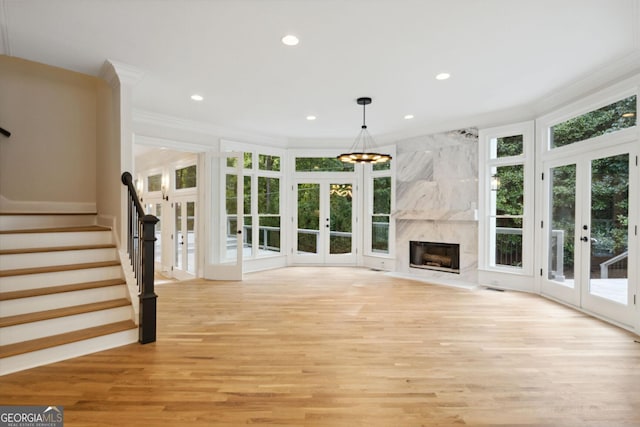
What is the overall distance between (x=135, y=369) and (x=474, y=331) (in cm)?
323

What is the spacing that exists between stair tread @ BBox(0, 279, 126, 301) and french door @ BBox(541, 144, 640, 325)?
5509mm

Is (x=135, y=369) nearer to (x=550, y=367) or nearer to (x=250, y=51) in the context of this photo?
(x=250, y=51)

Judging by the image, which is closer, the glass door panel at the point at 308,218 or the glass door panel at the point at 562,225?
the glass door panel at the point at 562,225

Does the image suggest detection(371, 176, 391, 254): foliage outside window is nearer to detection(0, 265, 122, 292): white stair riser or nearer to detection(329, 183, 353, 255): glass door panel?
detection(329, 183, 353, 255): glass door panel

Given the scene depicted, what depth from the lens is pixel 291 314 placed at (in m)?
4.04

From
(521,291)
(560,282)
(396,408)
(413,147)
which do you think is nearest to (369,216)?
(413,147)

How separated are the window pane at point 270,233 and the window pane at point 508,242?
4381 mm

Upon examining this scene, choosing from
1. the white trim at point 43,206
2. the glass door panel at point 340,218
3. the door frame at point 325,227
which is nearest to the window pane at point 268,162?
the door frame at point 325,227

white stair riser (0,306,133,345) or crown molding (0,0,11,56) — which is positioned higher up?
crown molding (0,0,11,56)

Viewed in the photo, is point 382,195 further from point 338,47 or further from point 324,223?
point 338,47

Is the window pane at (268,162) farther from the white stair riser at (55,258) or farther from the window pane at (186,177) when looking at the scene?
the white stair riser at (55,258)

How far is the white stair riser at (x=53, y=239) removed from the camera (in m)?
3.25

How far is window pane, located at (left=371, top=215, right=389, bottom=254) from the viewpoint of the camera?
724cm

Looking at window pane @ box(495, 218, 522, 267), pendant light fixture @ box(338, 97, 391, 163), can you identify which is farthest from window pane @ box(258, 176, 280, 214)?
window pane @ box(495, 218, 522, 267)
